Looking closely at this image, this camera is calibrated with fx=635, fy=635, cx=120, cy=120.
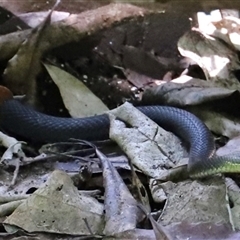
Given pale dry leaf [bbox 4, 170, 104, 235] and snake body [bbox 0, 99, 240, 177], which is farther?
snake body [bbox 0, 99, 240, 177]

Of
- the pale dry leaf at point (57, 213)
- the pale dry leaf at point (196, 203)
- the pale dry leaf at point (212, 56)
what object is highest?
the pale dry leaf at point (57, 213)

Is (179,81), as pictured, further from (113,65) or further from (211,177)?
(211,177)

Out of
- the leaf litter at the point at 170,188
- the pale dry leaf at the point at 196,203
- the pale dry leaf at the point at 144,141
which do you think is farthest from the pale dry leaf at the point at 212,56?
the pale dry leaf at the point at 196,203

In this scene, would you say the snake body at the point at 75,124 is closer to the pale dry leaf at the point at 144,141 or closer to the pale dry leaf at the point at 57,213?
the pale dry leaf at the point at 144,141

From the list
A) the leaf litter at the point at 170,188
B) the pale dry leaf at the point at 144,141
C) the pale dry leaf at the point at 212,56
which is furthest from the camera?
the pale dry leaf at the point at 212,56

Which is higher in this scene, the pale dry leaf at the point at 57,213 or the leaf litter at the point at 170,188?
the pale dry leaf at the point at 57,213

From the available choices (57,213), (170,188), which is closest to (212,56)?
(170,188)

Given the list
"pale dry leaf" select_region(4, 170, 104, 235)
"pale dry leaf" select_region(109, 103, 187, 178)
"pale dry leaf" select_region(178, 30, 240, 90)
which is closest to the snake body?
"pale dry leaf" select_region(109, 103, 187, 178)

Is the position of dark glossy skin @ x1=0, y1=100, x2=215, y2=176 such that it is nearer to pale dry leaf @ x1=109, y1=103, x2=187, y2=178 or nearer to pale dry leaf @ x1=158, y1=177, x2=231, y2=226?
pale dry leaf @ x1=109, y1=103, x2=187, y2=178

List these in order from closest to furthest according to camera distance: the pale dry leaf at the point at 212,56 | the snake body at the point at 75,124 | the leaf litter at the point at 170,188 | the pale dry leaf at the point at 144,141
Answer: the leaf litter at the point at 170,188
the pale dry leaf at the point at 144,141
the snake body at the point at 75,124
the pale dry leaf at the point at 212,56
